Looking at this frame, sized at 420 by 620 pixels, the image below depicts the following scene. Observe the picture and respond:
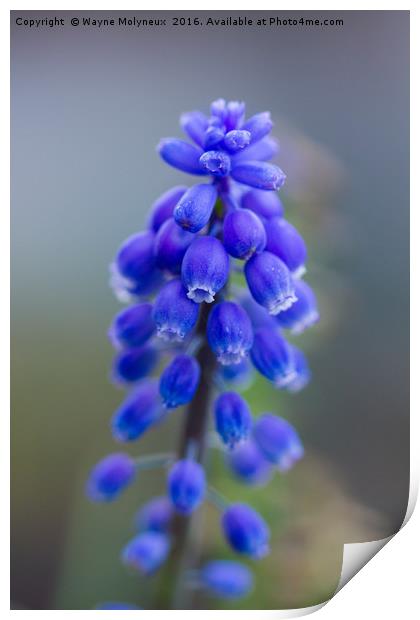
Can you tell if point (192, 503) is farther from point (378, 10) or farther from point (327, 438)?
point (378, 10)

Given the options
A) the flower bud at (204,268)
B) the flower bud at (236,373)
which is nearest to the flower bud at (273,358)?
the flower bud at (236,373)

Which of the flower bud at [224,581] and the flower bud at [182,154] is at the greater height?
the flower bud at [182,154]

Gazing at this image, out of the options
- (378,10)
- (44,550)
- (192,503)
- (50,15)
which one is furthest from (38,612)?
(378,10)

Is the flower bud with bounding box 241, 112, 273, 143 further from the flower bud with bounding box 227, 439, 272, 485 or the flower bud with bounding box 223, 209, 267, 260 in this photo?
the flower bud with bounding box 227, 439, 272, 485

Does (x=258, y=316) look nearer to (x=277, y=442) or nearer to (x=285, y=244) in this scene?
(x=285, y=244)

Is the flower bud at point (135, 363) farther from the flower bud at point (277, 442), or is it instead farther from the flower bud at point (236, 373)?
the flower bud at point (277, 442)

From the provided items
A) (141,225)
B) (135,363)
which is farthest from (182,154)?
(141,225)
